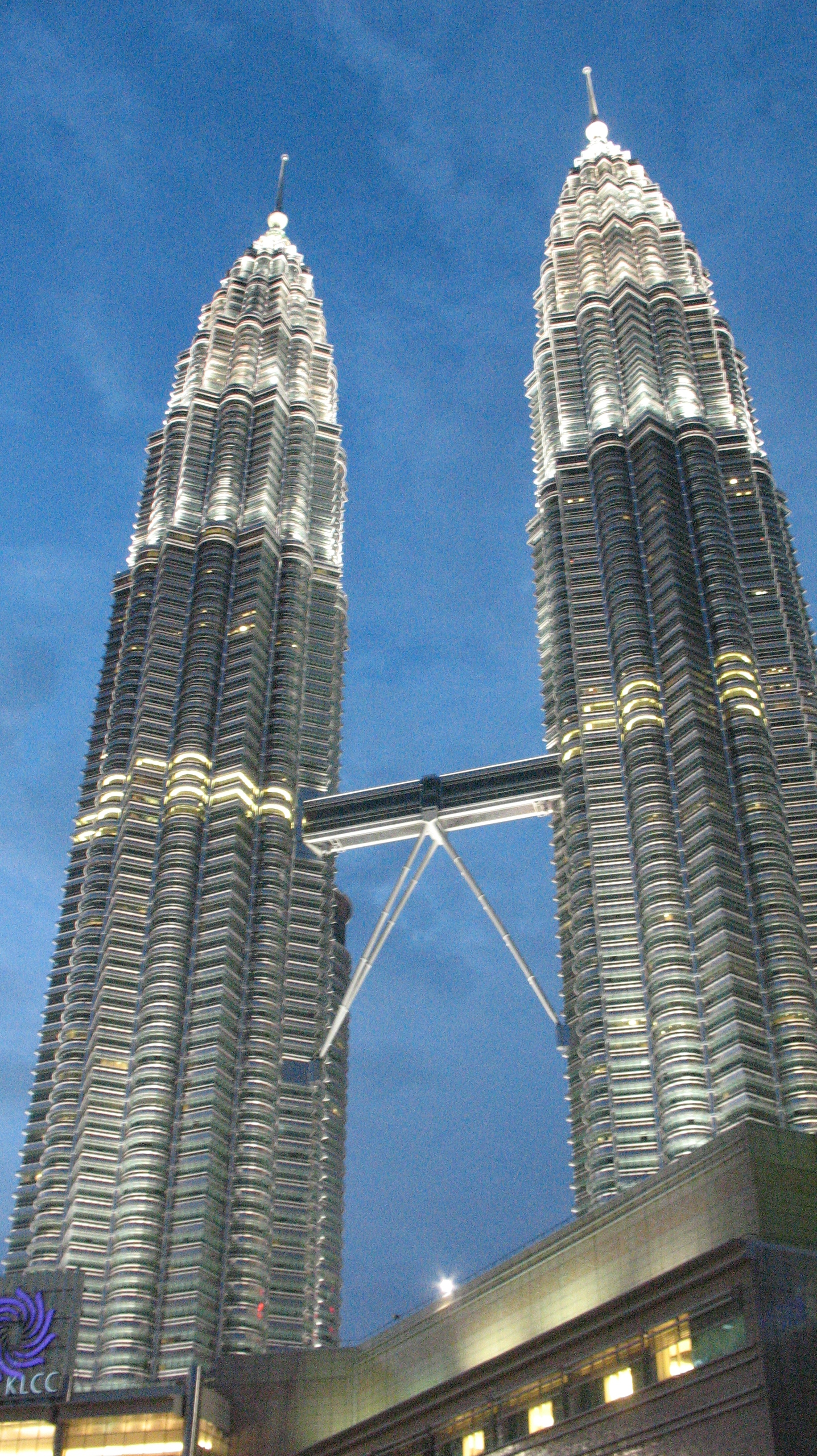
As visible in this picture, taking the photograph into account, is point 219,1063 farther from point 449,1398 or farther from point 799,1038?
point 449,1398

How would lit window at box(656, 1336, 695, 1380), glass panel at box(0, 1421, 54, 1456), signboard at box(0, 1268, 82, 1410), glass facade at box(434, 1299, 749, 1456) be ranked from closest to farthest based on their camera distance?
→ glass facade at box(434, 1299, 749, 1456) → lit window at box(656, 1336, 695, 1380) → glass panel at box(0, 1421, 54, 1456) → signboard at box(0, 1268, 82, 1410)

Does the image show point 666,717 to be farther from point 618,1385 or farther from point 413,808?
point 618,1385

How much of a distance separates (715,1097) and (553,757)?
4075cm

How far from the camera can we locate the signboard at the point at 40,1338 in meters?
95.9

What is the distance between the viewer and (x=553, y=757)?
144375 mm

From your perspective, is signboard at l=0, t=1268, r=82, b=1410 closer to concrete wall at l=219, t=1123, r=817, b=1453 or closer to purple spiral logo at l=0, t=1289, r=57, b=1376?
purple spiral logo at l=0, t=1289, r=57, b=1376

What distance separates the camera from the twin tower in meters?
120

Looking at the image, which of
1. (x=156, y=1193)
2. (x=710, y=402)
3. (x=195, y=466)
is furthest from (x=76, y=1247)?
(x=710, y=402)

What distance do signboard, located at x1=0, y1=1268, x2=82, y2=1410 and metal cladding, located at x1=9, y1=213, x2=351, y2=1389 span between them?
1985 centimetres

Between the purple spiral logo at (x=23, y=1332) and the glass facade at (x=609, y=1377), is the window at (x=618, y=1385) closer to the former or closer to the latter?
the glass facade at (x=609, y=1377)

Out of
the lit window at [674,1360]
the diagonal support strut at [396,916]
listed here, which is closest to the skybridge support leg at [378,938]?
the diagonal support strut at [396,916]

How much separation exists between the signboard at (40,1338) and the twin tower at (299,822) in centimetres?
1988

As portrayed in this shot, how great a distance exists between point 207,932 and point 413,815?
2588 centimetres

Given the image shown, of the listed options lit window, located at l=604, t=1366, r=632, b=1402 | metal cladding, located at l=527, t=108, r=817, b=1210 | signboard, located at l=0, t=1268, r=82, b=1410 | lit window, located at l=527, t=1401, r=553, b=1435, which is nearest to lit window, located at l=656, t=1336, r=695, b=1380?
lit window, located at l=604, t=1366, r=632, b=1402
